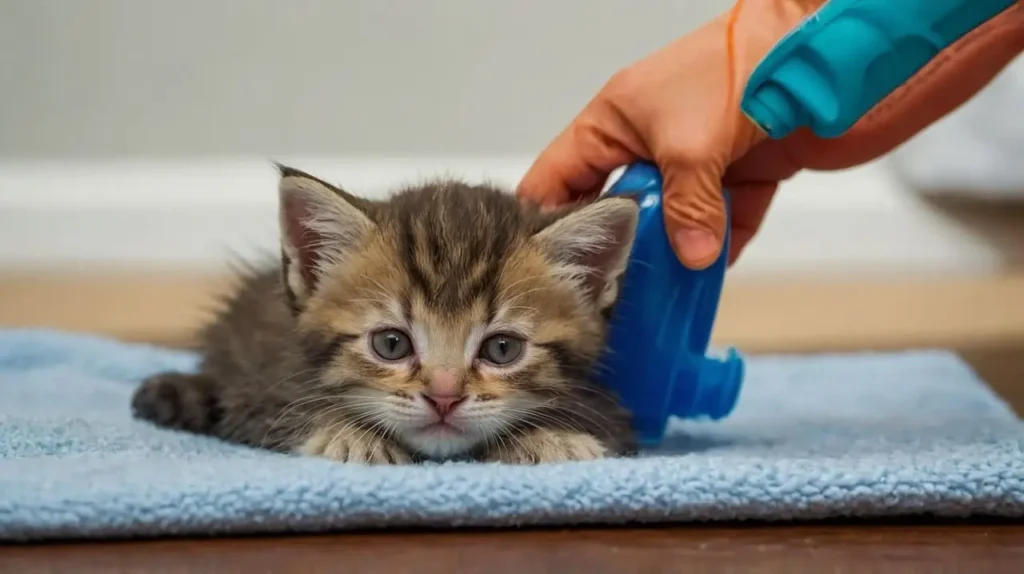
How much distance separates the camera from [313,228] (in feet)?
3.59

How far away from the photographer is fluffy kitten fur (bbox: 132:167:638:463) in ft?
3.31

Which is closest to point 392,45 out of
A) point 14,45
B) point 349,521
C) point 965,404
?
point 14,45

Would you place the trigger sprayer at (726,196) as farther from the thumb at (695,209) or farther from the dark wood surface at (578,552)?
the dark wood surface at (578,552)

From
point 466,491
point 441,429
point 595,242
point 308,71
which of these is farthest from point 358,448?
point 308,71

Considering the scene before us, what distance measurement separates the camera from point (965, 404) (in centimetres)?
140

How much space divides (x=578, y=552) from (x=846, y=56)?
0.53 metres

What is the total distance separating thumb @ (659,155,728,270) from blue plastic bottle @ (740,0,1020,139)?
8cm

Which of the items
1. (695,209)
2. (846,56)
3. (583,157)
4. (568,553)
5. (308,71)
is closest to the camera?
(568,553)

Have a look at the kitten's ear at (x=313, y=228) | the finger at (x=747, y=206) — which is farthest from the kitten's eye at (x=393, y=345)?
the finger at (x=747, y=206)

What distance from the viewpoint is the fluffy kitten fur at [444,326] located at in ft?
3.31

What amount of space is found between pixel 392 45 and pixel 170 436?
1.18 metres

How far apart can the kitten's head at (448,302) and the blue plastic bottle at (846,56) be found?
0.18 m

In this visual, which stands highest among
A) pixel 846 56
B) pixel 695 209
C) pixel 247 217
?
pixel 846 56

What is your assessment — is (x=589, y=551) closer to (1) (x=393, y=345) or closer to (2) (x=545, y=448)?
(2) (x=545, y=448)
